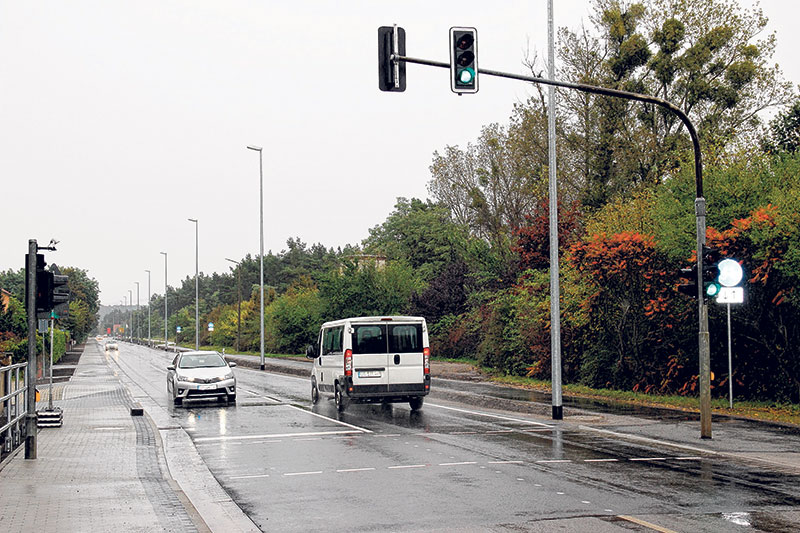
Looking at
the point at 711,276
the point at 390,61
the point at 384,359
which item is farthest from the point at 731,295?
the point at 390,61

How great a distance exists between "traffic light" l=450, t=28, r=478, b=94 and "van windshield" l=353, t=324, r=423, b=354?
9770 millimetres

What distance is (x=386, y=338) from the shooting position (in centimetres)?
2116

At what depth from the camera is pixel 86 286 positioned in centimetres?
13738

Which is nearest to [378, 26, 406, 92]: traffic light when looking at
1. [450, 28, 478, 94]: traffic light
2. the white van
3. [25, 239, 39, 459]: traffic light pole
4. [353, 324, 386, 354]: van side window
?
[450, 28, 478, 94]: traffic light

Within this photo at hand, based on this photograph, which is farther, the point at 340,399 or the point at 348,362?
the point at 340,399

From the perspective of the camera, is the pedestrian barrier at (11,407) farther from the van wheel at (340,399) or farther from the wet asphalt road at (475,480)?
the van wheel at (340,399)

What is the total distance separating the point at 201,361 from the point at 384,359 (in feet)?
25.7

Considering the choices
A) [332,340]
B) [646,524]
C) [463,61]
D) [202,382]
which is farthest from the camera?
[202,382]

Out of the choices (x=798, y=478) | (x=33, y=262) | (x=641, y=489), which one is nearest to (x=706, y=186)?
(x=798, y=478)

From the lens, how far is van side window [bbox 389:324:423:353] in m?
21.2

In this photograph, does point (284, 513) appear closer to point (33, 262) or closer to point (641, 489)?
point (641, 489)

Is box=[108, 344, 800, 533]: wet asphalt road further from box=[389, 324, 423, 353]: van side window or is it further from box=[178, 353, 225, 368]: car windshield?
box=[178, 353, 225, 368]: car windshield

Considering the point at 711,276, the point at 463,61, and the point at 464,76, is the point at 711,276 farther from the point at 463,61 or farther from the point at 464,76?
the point at 463,61

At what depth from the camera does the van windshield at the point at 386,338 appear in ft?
69.3
